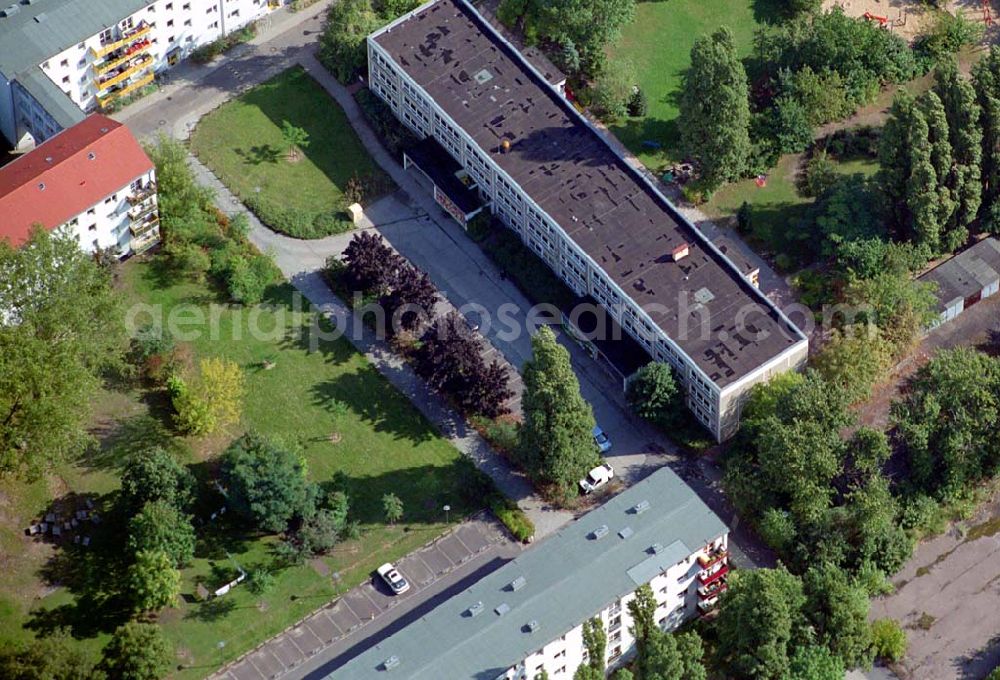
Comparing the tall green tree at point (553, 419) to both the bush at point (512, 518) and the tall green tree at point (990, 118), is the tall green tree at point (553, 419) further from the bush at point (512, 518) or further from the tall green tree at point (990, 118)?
the tall green tree at point (990, 118)

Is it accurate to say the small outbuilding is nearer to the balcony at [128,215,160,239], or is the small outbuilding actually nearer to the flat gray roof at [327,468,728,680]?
the flat gray roof at [327,468,728,680]

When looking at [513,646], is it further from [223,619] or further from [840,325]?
[840,325]

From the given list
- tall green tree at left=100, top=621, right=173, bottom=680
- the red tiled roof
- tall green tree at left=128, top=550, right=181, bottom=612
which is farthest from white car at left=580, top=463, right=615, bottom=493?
the red tiled roof

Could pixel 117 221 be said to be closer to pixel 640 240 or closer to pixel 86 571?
pixel 86 571

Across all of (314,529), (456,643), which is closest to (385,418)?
(314,529)

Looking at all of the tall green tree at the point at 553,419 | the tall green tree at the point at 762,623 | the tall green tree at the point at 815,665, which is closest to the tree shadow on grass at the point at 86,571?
the tall green tree at the point at 553,419

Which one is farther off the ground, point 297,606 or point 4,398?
point 4,398

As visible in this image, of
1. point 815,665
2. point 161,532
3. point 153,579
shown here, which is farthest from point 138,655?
point 815,665
